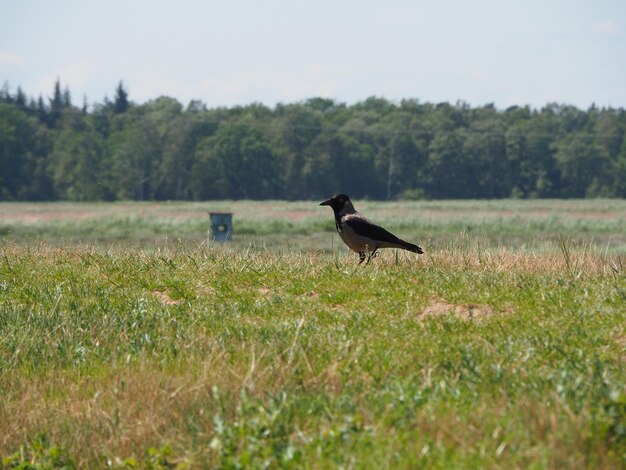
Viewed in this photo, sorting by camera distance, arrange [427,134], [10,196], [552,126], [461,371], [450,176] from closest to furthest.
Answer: [461,371], [10,196], [450,176], [427,134], [552,126]

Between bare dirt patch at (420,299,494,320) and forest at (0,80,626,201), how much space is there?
119m

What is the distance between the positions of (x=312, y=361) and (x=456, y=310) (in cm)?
245

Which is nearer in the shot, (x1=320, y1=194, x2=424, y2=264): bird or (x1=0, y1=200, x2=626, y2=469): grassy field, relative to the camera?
(x1=0, y1=200, x2=626, y2=469): grassy field

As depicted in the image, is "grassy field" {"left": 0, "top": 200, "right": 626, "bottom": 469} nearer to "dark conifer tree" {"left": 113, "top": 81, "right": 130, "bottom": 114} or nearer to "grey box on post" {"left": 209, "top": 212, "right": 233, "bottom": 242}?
"grey box on post" {"left": 209, "top": 212, "right": 233, "bottom": 242}

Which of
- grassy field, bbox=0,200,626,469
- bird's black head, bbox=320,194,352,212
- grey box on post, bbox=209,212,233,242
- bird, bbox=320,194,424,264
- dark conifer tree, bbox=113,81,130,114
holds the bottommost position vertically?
grey box on post, bbox=209,212,233,242

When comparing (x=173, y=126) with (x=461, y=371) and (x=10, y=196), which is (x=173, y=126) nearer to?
(x=10, y=196)

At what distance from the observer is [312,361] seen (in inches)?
354

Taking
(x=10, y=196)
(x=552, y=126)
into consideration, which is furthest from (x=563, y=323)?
(x=552, y=126)

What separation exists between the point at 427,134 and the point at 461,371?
146507 mm

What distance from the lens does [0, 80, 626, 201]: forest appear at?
132375mm

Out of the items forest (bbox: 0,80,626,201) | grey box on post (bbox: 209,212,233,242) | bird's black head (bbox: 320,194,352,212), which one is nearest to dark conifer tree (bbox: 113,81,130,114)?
forest (bbox: 0,80,626,201)

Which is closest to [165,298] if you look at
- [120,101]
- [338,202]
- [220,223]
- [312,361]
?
[338,202]

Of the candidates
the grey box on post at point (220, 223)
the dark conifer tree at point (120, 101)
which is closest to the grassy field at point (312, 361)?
the grey box on post at point (220, 223)

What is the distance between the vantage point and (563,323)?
979 cm
